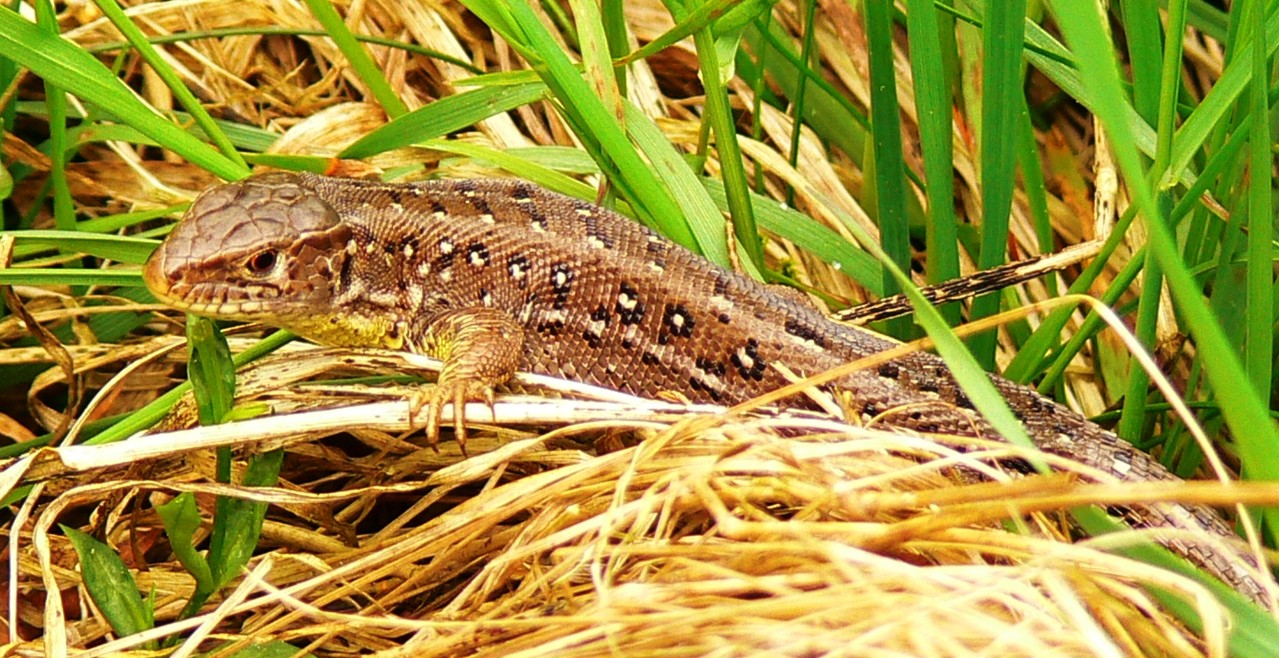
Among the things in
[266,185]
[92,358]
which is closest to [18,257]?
[92,358]

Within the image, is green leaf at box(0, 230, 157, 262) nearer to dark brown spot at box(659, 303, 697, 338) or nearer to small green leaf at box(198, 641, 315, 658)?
small green leaf at box(198, 641, 315, 658)

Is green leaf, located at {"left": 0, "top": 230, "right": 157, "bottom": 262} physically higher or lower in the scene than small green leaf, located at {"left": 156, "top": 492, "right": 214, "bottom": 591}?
higher

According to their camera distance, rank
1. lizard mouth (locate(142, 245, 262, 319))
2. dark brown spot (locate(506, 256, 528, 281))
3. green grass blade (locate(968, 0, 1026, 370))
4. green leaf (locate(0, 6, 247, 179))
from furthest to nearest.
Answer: dark brown spot (locate(506, 256, 528, 281)) → lizard mouth (locate(142, 245, 262, 319)) → green leaf (locate(0, 6, 247, 179)) → green grass blade (locate(968, 0, 1026, 370))

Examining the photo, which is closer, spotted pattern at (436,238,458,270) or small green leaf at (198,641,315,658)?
small green leaf at (198,641,315,658)

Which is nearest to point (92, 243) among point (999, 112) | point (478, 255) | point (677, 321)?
point (478, 255)

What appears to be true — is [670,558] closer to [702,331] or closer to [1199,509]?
[702,331]

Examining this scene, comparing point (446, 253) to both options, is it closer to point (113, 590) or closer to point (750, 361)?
point (750, 361)

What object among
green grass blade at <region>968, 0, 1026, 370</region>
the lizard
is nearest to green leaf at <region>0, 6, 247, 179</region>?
→ the lizard
